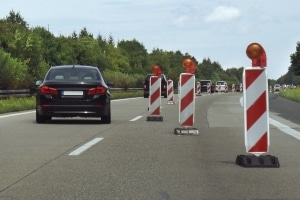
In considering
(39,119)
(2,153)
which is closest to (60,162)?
(2,153)

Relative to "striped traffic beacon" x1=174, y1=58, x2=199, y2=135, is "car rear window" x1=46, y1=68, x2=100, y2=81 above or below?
above

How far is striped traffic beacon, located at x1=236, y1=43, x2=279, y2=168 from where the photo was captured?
28.8 feet

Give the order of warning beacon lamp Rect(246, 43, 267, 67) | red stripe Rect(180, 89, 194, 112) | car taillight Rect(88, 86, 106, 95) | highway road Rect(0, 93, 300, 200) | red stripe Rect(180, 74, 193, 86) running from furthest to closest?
car taillight Rect(88, 86, 106, 95), red stripe Rect(180, 74, 193, 86), red stripe Rect(180, 89, 194, 112), warning beacon lamp Rect(246, 43, 267, 67), highway road Rect(0, 93, 300, 200)

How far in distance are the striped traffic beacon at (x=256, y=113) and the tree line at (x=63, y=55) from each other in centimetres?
2505

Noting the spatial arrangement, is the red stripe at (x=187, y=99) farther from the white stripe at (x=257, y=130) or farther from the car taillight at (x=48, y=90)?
the white stripe at (x=257, y=130)

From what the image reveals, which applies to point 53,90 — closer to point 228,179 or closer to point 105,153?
point 105,153

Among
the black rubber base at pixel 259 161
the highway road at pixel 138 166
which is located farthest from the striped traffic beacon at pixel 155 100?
the black rubber base at pixel 259 161

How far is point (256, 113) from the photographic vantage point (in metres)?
8.88

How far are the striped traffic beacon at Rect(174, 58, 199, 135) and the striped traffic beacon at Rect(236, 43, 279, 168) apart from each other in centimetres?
469

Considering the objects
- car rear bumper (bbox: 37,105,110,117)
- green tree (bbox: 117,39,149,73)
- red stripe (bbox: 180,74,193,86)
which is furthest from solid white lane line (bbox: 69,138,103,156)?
green tree (bbox: 117,39,149,73)

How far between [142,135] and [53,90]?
3.81 m

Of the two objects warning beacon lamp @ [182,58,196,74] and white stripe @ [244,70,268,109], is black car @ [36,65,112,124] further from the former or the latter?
white stripe @ [244,70,268,109]

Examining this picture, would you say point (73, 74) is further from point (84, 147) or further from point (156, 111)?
point (84, 147)

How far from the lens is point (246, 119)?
8.85 m
